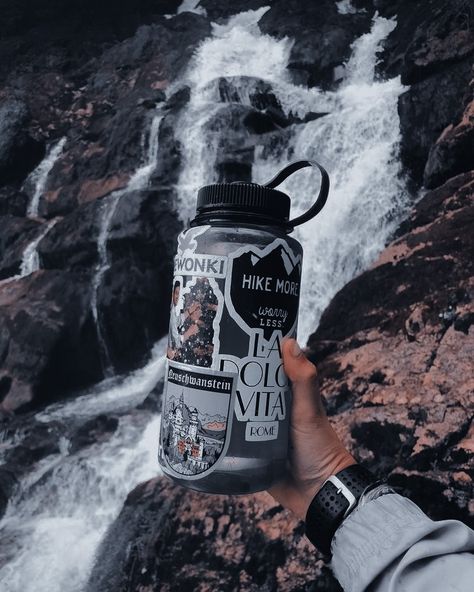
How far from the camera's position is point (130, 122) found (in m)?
14.4

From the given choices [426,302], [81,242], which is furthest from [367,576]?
[81,242]

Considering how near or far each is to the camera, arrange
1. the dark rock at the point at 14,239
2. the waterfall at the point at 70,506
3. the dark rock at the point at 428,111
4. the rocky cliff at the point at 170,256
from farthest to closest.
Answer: the dark rock at the point at 14,239 → the dark rock at the point at 428,111 → the waterfall at the point at 70,506 → the rocky cliff at the point at 170,256

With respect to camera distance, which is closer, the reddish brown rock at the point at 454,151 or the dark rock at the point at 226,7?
the reddish brown rock at the point at 454,151

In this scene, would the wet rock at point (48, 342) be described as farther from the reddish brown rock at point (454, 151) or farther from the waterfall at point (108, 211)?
the reddish brown rock at point (454, 151)

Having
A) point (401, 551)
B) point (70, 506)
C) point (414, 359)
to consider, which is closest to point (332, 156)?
point (414, 359)

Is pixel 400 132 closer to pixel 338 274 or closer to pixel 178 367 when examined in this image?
pixel 338 274

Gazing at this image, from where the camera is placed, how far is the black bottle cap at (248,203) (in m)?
1.75

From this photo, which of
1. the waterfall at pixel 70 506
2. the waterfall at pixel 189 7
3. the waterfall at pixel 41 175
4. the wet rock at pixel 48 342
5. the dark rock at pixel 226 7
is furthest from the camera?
the waterfall at pixel 189 7

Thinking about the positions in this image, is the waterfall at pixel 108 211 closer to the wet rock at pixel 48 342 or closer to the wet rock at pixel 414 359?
the wet rock at pixel 48 342

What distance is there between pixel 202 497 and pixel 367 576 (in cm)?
303

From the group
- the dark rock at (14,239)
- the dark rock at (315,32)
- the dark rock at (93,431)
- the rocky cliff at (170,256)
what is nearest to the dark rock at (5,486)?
the rocky cliff at (170,256)

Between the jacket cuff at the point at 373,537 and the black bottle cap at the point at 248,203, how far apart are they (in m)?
0.98

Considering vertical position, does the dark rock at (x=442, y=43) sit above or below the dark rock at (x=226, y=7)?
below

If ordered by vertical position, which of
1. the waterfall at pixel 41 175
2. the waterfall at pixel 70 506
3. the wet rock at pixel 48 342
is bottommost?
the waterfall at pixel 70 506
